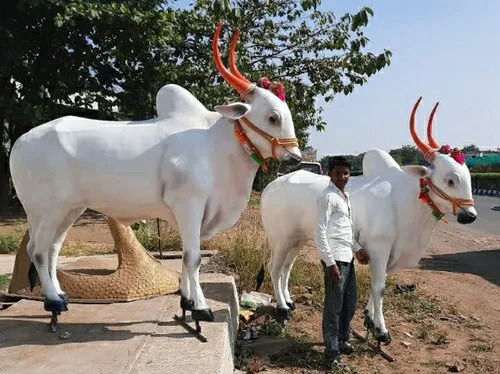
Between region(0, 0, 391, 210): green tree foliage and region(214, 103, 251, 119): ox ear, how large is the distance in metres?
7.13

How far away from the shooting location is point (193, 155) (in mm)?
3707

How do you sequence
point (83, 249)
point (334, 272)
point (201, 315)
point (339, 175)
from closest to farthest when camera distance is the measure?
1. point (201, 315)
2. point (334, 272)
3. point (339, 175)
4. point (83, 249)

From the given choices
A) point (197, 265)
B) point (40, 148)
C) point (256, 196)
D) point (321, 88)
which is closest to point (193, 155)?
point (197, 265)

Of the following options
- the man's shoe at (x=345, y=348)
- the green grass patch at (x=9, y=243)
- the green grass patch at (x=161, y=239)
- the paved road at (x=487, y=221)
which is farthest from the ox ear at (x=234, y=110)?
the paved road at (x=487, y=221)

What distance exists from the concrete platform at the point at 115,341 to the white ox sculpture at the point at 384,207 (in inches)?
35.2

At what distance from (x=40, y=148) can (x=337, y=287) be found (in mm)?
2256

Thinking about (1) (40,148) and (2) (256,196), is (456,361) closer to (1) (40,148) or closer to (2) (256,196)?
(1) (40,148)

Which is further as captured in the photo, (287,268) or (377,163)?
(287,268)

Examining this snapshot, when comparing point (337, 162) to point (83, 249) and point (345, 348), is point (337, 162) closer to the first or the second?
point (345, 348)

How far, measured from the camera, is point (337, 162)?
4.04 meters

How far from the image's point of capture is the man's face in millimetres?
4020

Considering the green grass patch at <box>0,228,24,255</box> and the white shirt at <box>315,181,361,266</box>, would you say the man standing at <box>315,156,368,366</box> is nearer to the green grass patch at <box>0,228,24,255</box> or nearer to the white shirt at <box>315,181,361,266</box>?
the white shirt at <box>315,181,361,266</box>

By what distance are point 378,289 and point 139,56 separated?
838 cm

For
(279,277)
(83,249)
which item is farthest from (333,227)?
(83,249)
